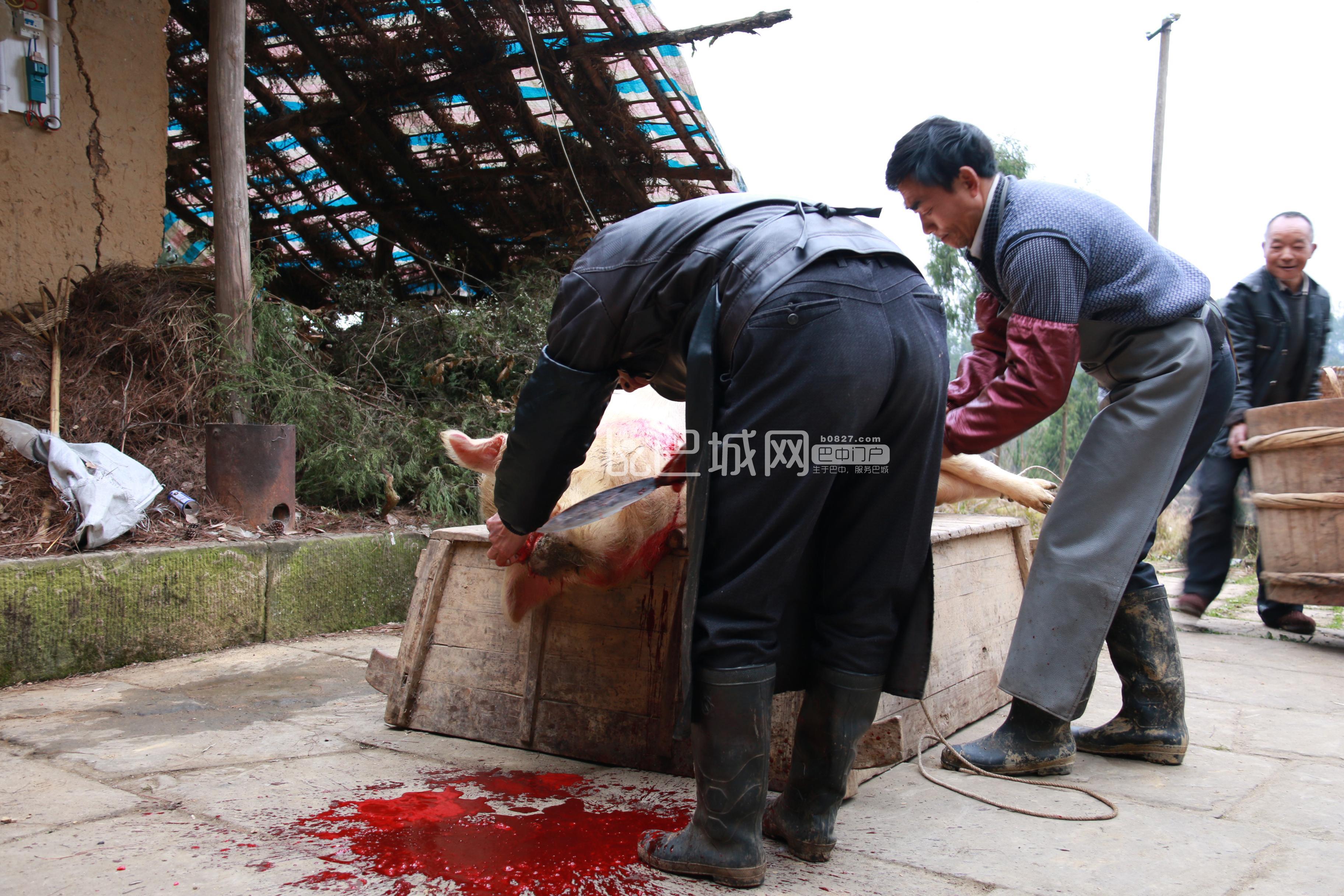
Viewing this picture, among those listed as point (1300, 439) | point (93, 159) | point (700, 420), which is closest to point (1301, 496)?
point (1300, 439)

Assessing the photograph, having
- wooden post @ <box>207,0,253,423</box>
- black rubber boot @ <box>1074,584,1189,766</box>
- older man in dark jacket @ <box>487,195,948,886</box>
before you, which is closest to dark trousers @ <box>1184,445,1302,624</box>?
black rubber boot @ <box>1074,584,1189,766</box>

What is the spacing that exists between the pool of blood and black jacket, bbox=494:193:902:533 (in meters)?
0.66

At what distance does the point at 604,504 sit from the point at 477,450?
0.54 metres

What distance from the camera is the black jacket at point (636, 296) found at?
5.67ft

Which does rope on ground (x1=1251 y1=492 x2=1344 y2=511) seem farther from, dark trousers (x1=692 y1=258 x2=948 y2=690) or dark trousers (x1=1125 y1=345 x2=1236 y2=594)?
dark trousers (x1=692 y1=258 x2=948 y2=690)

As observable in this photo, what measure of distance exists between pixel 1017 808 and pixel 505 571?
1358mm

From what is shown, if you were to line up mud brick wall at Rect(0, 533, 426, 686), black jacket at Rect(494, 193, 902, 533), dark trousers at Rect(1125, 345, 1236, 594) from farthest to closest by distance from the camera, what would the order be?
mud brick wall at Rect(0, 533, 426, 686), dark trousers at Rect(1125, 345, 1236, 594), black jacket at Rect(494, 193, 902, 533)

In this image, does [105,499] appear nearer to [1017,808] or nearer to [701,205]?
[701,205]

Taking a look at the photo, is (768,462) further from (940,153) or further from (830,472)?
(940,153)

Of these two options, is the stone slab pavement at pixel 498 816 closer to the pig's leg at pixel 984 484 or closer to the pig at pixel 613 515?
the pig at pixel 613 515

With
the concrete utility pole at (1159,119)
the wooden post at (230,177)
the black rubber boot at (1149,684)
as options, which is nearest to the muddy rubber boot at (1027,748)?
the black rubber boot at (1149,684)

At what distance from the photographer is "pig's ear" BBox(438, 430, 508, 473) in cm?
242

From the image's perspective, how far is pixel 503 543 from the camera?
2.13m

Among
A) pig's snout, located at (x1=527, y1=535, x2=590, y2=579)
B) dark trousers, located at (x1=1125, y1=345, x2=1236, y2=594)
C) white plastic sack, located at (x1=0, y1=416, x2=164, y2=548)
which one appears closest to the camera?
pig's snout, located at (x1=527, y1=535, x2=590, y2=579)
